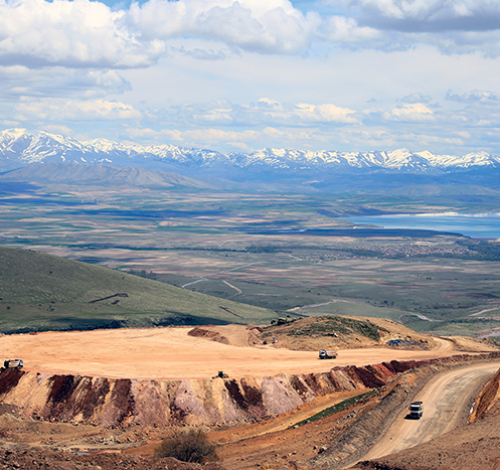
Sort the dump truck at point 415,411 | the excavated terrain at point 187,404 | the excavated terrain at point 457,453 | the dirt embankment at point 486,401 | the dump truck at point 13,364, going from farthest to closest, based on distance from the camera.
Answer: the dump truck at point 13,364
the dump truck at point 415,411
the dirt embankment at point 486,401
the excavated terrain at point 187,404
the excavated terrain at point 457,453

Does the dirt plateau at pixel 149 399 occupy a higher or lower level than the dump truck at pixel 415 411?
lower

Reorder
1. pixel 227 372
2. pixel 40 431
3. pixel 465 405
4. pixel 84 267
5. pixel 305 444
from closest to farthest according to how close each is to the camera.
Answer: pixel 305 444, pixel 40 431, pixel 465 405, pixel 227 372, pixel 84 267

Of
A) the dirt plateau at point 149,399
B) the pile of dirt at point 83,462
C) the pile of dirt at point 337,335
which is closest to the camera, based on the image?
the pile of dirt at point 83,462

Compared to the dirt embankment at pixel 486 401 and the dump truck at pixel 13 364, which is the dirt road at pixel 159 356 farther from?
the dirt embankment at pixel 486 401

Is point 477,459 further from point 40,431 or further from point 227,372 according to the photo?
point 40,431

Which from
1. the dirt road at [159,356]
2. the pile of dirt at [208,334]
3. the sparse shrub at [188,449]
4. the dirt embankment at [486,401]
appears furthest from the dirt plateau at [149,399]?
the pile of dirt at [208,334]

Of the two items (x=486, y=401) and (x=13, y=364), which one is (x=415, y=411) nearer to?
(x=486, y=401)

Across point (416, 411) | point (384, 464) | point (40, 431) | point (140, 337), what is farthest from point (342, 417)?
point (140, 337)
